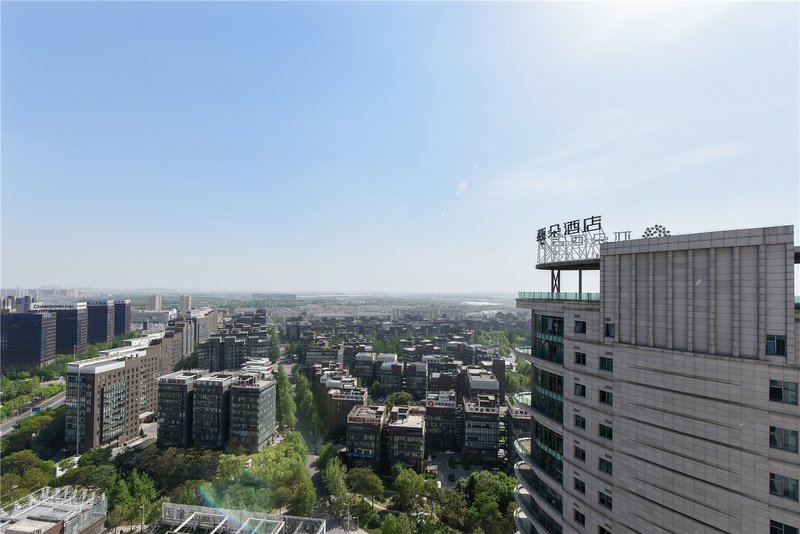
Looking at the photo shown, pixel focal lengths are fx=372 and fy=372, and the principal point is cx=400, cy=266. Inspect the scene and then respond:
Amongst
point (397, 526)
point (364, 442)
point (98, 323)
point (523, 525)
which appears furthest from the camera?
point (98, 323)

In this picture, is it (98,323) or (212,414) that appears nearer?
(212,414)

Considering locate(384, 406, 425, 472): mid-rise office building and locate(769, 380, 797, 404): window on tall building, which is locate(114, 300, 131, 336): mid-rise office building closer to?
locate(384, 406, 425, 472): mid-rise office building

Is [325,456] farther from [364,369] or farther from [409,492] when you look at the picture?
[364,369]

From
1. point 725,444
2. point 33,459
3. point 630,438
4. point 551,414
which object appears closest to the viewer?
point 725,444

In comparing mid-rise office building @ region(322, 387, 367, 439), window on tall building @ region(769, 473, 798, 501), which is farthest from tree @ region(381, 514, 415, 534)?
window on tall building @ region(769, 473, 798, 501)

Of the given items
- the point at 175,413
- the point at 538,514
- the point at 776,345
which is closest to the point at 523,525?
the point at 538,514

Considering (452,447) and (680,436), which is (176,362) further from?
(680,436)

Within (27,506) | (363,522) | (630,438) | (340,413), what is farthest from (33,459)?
(630,438)

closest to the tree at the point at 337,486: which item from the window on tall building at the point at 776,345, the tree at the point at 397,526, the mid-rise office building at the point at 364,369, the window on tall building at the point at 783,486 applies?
the tree at the point at 397,526
